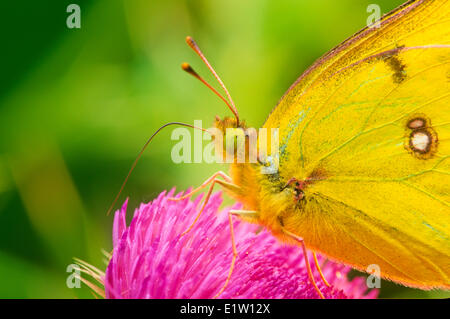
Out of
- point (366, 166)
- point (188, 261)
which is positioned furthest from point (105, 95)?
point (366, 166)

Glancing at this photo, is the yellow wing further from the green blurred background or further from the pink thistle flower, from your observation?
the green blurred background

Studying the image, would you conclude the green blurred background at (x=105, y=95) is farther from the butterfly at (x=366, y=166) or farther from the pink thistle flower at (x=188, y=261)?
the butterfly at (x=366, y=166)

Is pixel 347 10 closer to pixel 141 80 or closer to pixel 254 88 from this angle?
pixel 254 88

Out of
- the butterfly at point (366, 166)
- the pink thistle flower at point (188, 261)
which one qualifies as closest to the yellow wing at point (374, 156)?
the butterfly at point (366, 166)

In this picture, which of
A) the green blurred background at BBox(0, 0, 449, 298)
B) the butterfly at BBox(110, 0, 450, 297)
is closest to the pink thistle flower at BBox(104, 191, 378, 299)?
the butterfly at BBox(110, 0, 450, 297)
